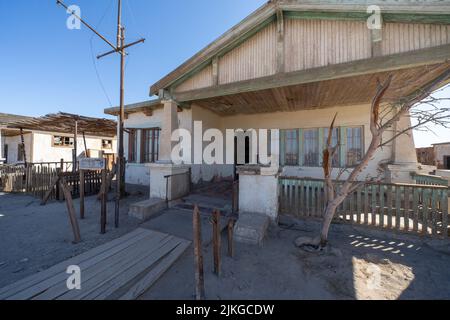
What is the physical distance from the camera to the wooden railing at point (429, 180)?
3992 mm

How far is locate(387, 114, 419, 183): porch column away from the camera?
543 centimetres

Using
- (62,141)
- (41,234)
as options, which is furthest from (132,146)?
(62,141)

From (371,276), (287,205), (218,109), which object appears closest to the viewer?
(371,276)

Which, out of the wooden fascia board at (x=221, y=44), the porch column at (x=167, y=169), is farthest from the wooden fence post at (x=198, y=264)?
the wooden fascia board at (x=221, y=44)

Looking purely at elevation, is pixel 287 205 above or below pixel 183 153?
below

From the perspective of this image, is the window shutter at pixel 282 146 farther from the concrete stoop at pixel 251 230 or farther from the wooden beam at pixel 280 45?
the concrete stoop at pixel 251 230

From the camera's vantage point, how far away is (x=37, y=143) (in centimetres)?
1262

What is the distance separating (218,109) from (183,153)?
95.0 inches

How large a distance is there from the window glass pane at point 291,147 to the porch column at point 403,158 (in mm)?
2917

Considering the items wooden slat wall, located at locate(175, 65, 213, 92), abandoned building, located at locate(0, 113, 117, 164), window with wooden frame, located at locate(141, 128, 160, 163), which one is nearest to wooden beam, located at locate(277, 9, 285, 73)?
wooden slat wall, located at locate(175, 65, 213, 92)

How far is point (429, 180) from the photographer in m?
4.49

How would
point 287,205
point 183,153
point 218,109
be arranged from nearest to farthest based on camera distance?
point 287,205, point 183,153, point 218,109
